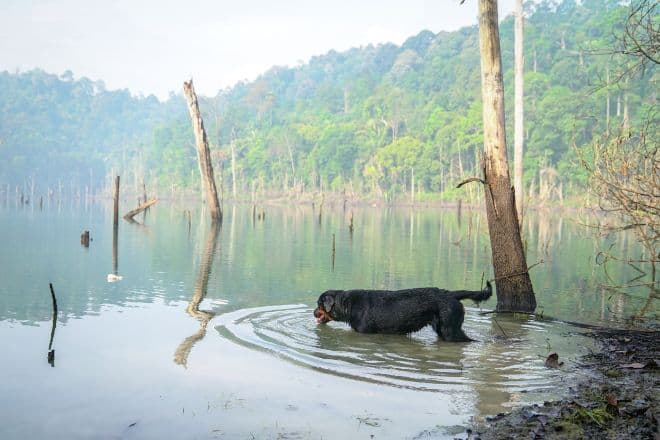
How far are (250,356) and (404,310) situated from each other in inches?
108

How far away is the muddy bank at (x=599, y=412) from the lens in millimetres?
5680

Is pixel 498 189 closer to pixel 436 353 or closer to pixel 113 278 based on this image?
pixel 436 353

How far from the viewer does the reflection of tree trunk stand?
9284 mm

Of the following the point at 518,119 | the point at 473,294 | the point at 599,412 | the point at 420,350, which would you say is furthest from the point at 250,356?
the point at 518,119

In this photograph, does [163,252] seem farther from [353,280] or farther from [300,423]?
[300,423]

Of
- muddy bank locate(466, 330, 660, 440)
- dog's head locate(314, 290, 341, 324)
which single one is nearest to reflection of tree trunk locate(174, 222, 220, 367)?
dog's head locate(314, 290, 341, 324)

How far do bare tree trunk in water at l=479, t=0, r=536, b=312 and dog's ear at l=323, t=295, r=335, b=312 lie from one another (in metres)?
3.51

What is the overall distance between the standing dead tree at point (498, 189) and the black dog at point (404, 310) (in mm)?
2131

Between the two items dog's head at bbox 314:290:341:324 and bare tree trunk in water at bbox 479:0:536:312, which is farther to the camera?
bare tree trunk in water at bbox 479:0:536:312

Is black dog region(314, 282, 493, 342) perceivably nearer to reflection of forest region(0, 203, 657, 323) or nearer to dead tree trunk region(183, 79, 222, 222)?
reflection of forest region(0, 203, 657, 323)

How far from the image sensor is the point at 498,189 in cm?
1269

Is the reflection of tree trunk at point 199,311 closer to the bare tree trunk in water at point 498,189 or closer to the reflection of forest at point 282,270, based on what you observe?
the reflection of forest at point 282,270

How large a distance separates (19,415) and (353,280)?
12.6 metres

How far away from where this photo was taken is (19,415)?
6.50 meters
